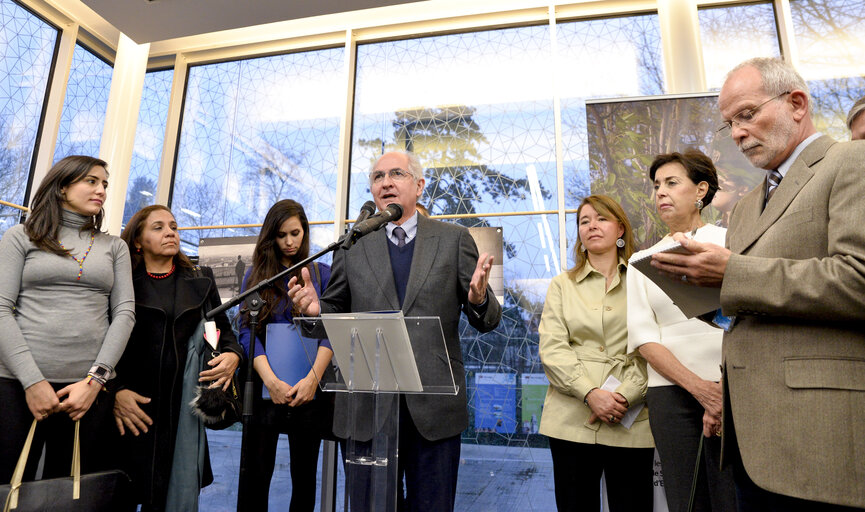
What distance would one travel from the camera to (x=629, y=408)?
230cm

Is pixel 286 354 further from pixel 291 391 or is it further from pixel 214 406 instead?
pixel 214 406

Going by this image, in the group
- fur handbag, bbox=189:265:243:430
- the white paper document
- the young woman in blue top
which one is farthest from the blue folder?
the white paper document

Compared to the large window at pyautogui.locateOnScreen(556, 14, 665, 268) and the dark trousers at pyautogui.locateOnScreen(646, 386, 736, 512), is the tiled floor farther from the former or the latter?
the large window at pyautogui.locateOnScreen(556, 14, 665, 268)

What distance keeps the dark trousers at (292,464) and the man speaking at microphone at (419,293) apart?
783mm

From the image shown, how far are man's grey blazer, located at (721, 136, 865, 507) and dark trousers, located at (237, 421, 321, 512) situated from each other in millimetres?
1954

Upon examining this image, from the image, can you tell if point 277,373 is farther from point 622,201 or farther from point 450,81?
point 450,81

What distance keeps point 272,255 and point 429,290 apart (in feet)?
3.81

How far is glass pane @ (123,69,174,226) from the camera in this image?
4.84 m

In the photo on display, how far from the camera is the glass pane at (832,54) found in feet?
12.8

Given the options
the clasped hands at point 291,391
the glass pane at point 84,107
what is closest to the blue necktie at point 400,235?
the clasped hands at point 291,391

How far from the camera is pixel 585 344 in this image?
8.19 feet

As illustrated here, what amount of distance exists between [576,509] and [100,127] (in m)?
4.77

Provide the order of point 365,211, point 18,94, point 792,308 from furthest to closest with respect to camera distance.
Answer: point 18,94, point 365,211, point 792,308

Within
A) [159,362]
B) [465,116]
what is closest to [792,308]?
[159,362]
